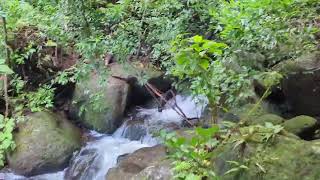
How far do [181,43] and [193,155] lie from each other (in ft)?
2.98

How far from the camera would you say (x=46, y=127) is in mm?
6520

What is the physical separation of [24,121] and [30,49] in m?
1.23

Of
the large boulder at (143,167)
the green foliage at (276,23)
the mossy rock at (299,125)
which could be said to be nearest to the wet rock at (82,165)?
the large boulder at (143,167)

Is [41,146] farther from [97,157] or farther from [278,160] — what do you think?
[278,160]

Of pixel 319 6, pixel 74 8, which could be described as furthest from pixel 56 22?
pixel 319 6

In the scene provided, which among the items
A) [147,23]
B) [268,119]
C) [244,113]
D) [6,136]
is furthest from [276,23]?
[6,136]

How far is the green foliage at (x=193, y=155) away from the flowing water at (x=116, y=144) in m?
2.38

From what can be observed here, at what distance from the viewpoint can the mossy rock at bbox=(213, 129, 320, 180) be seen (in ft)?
9.52

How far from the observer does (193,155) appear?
9.92ft

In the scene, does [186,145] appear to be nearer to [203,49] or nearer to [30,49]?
[203,49]

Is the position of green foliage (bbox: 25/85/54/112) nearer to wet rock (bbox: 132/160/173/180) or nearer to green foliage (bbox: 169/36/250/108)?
wet rock (bbox: 132/160/173/180)

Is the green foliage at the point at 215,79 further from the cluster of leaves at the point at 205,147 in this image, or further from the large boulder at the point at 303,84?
the large boulder at the point at 303,84

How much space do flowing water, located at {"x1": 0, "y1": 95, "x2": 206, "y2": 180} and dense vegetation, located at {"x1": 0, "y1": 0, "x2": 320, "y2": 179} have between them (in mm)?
894

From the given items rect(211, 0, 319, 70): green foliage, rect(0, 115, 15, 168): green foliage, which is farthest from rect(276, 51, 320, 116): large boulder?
rect(0, 115, 15, 168): green foliage
